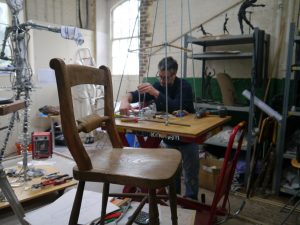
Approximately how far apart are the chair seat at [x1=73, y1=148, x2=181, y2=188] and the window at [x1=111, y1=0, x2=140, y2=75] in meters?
3.91

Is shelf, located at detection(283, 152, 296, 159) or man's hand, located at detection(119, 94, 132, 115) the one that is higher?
man's hand, located at detection(119, 94, 132, 115)

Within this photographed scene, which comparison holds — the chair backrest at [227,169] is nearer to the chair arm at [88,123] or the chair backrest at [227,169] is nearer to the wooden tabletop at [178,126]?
the wooden tabletop at [178,126]

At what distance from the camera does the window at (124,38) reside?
200 inches

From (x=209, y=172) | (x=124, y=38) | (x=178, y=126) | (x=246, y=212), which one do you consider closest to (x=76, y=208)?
(x=178, y=126)

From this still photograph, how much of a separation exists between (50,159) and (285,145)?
2827 millimetres

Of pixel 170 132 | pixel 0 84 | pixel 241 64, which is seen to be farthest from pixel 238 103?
pixel 0 84

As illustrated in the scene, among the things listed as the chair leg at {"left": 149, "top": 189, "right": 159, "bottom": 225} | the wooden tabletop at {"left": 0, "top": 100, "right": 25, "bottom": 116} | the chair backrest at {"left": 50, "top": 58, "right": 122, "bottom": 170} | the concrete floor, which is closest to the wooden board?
the concrete floor

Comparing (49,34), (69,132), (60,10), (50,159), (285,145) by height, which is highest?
(60,10)

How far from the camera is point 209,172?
2.80 metres

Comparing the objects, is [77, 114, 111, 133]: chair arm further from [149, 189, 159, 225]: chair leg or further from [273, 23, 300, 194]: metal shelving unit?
[273, 23, 300, 194]: metal shelving unit

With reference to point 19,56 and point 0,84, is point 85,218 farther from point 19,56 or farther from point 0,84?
point 0,84

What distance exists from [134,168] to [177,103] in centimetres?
139

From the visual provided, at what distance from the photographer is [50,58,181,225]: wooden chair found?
0.94m

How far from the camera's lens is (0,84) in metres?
3.94
